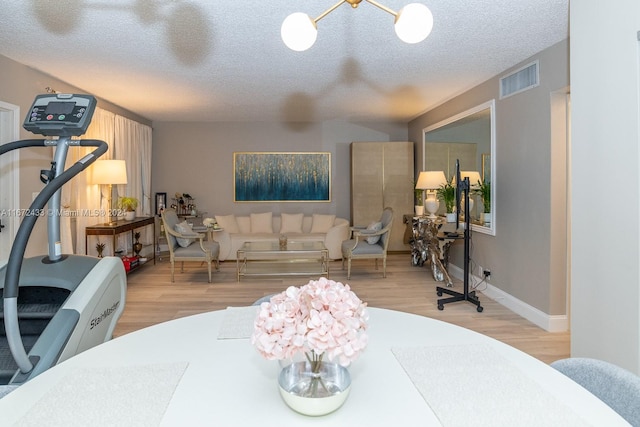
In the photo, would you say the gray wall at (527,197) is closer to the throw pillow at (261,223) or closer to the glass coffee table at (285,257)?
the glass coffee table at (285,257)

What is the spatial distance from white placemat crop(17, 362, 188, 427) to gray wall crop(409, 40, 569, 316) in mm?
3324

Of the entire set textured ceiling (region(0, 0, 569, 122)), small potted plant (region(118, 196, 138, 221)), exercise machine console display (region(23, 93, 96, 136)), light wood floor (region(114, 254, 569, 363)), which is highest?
textured ceiling (region(0, 0, 569, 122))

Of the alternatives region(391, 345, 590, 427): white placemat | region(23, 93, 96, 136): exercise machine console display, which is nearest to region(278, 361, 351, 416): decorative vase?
region(391, 345, 590, 427): white placemat

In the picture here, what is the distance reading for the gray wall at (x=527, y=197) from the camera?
3.35 metres

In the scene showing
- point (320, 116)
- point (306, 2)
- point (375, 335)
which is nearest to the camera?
point (375, 335)

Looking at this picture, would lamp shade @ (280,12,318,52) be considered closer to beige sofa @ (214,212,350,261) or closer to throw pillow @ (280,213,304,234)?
beige sofa @ (214,212,350,261)

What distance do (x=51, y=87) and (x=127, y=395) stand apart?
170 inches

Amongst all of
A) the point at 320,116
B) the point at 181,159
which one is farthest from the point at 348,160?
the point at 181,159

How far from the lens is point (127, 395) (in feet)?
3.09

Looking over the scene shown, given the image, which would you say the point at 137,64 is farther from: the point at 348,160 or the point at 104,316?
the point at 348,160

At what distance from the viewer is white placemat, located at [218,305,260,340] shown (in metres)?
1.32

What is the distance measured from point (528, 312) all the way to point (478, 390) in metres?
3.10

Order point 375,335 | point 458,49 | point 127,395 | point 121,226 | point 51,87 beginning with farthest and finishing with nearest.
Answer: point 121,226
point 51,87
point 458,49
point 375,335
point 127,395

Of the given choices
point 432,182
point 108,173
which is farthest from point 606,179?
point 108,173
